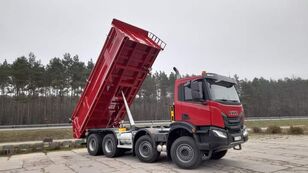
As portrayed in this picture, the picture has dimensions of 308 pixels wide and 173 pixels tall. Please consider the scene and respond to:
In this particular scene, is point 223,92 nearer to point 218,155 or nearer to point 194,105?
point 194,105

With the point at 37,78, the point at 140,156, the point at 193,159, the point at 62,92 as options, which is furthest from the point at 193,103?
the point at 62,92

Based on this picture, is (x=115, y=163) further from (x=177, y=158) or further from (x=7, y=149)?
(x=7, y=149)

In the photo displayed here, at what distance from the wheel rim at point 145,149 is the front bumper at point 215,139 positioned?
181 centimetres

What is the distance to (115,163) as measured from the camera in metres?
7.98

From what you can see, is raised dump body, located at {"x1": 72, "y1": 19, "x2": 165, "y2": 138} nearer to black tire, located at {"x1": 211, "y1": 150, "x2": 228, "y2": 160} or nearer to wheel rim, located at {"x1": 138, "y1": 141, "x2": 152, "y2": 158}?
wheel rim, located at {"x1": 138, "y1": 141, "x2": 152, "y2": 158}

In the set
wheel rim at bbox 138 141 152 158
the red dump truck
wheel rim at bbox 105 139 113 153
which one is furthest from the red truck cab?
wheel rim at bbox 105 139 113 153

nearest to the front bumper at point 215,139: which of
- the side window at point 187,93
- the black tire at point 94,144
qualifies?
the side window at point 187,93

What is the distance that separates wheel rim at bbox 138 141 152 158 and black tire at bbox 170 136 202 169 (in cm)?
94

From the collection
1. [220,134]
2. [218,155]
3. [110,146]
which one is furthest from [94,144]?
[220,134]

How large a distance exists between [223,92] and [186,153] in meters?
2.00

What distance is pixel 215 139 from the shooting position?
6.29 m

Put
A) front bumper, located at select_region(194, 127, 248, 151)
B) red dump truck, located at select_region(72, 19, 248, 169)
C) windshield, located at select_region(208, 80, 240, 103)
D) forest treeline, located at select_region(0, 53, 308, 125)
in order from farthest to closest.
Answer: forest treeline, located at select_region(0, 53, 308, 125) < windshield, located at select_region(208, 80, 240, 103) < red dump truck, located at select_region(72, 19, 248, 169) < front bumper, located at select_region(194, 127, 248, 151)

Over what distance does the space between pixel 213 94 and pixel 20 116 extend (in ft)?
124

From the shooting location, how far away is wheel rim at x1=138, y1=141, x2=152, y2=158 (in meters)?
7.77
